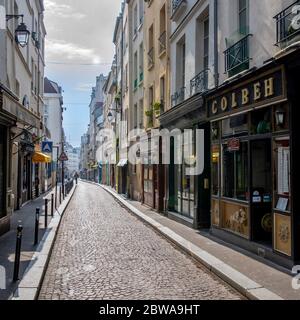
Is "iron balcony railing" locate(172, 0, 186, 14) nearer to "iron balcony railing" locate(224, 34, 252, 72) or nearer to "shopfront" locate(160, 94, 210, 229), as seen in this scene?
"shopfront" locate(160, 94, 210, 229)

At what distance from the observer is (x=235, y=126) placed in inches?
388

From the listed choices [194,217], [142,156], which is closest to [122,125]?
[142,156]

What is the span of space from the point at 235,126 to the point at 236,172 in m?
1.03

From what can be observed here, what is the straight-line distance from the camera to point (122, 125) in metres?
31.2

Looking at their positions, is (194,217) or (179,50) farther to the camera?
(179,50)

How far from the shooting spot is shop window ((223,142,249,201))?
9469 mm

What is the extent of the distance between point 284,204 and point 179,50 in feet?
30.4

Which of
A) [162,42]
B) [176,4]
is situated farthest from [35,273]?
[162,42]

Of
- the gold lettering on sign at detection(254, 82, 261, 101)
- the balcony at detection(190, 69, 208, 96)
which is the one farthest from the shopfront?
the gold lettering on sign at detection(254, 82, 261, 101)

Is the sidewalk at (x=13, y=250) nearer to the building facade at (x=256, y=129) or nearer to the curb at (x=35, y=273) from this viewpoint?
the curb at (x=35, y=273)

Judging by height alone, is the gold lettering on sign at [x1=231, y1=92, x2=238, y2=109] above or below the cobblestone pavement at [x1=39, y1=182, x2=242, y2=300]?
above

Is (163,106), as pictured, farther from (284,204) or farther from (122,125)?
(122,125)

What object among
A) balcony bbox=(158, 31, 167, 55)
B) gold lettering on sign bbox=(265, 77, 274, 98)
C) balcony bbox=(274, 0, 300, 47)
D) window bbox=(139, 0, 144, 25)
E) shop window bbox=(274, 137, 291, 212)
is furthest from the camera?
window bbox=(139, 0, 144, 25)
